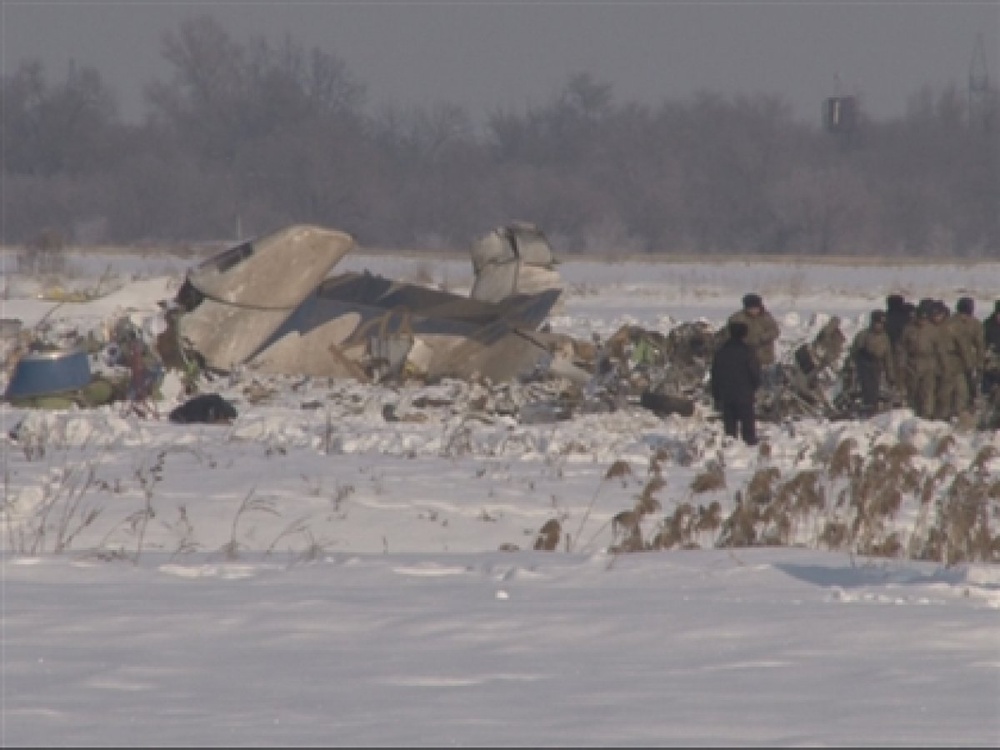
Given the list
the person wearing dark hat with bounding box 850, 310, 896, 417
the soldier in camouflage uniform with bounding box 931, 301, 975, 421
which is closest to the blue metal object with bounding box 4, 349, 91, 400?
the person wearing dark hat with bounding box 850, 310, 896, 417

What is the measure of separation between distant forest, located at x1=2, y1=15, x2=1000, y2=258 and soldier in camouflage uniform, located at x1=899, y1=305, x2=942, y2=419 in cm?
5929

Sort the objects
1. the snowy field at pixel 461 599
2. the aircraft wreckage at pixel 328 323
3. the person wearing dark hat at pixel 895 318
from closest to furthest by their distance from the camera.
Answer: the snowy field at pixel 461 599
the person wearing dark hat at pixel 895 318
the aircraft wreckage at pixel 328 323

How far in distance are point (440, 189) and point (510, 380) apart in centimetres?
6862

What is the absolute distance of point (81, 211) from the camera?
264 ft

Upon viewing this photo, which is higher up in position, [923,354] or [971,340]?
[971,340]

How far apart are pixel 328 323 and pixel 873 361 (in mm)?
5886

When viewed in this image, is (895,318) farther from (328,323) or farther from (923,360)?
(328,323)

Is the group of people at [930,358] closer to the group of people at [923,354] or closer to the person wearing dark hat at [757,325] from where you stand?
the group of people at [923,354]

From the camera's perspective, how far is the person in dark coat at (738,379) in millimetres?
15000

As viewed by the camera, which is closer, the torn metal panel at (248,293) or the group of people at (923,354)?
the group of people at (923,354)

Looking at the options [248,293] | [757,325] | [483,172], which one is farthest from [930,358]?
[483,172]

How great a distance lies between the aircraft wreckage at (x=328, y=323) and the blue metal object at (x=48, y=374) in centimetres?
240

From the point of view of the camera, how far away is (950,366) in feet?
55.3

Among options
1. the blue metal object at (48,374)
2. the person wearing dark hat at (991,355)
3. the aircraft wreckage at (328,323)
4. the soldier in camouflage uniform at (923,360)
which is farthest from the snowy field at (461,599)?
the aircraft wreckage at (328,323)
